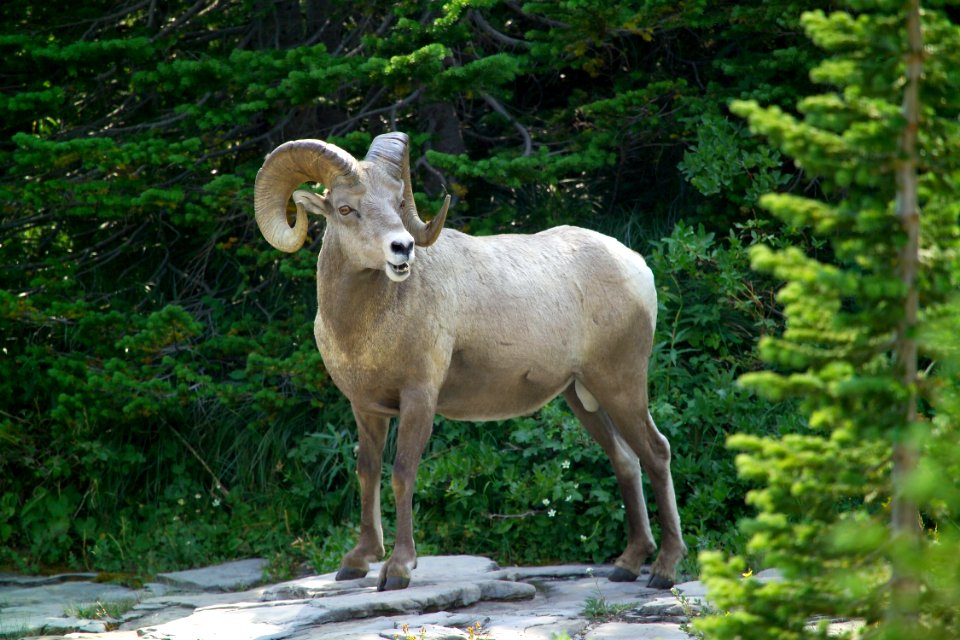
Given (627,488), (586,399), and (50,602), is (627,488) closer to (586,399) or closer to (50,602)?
(586,399)

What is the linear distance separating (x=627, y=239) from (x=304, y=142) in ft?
13.5

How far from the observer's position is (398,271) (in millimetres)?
5535

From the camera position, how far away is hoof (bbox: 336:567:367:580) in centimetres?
626

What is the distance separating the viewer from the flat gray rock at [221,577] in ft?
25.7

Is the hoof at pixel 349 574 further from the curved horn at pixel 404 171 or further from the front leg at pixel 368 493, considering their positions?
the curved horn at pixel 404 171

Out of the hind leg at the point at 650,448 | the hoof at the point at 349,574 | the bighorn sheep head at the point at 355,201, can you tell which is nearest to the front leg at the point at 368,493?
the hoof at the point at 349,574

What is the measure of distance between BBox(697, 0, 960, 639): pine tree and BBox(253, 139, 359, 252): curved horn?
3355 mm

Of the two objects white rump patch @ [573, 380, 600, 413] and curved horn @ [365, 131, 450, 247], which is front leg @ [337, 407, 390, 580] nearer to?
curved horn @ [365, 131, 450, 247]

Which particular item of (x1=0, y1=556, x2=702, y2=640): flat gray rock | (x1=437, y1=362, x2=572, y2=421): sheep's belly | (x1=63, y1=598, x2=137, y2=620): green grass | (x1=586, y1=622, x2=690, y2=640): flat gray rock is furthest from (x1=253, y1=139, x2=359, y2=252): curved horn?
(x1=586, y1=622, x2=690, y2=640): flat gray rock

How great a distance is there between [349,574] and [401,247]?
1.92 metres

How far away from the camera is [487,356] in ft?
20.8

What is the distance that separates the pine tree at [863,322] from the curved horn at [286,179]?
11.0 ft

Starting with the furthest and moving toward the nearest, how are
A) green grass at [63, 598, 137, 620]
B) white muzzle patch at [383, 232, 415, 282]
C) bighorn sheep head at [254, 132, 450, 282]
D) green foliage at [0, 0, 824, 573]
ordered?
green foliage at [0, 0, 824, 573] < green grass at [63, 598, 137, 620] < bighorn sheep head at [254, 132, 450, 282] < white muzzle patch at [383, 232, 415, 282]

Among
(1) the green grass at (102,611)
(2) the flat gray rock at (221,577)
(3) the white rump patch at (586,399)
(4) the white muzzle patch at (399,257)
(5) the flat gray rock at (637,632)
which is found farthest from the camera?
(2) the flat gray rock at (221,577)
